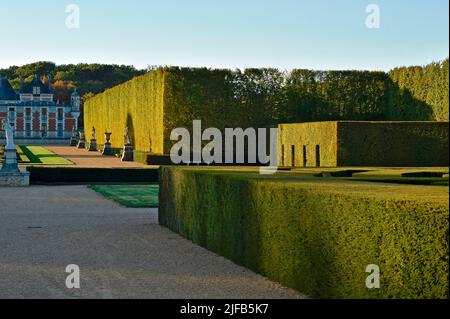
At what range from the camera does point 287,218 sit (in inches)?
271

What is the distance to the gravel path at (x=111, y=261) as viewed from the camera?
6.70 meters

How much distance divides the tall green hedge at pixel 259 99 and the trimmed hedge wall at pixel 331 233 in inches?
900

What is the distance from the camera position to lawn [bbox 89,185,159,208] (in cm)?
1593

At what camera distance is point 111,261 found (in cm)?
834

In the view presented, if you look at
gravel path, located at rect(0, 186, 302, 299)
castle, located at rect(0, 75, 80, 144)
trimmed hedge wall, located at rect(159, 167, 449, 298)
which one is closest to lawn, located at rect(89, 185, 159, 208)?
gravel path, located at rect(0, 186, 302, 299)

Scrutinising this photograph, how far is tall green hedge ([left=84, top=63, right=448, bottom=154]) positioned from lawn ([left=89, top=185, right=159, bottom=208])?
10364 millimetres

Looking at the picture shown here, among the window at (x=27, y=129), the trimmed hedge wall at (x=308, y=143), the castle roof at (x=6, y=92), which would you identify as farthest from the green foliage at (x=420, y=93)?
the castle roof at (x=6, y=92)

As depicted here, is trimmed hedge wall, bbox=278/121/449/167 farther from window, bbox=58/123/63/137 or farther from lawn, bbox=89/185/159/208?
window, bbox=58/123/63/137

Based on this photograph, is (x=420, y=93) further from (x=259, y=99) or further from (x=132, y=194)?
(x=132, y=194)

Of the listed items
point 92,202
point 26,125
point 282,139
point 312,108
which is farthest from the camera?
point 26,125

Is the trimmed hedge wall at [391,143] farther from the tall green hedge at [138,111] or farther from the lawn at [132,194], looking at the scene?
the tall green hedge at [138,111]
